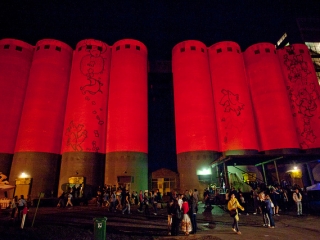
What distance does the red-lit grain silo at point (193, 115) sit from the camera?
110 ft

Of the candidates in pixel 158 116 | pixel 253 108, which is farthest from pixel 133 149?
pixel 253 108

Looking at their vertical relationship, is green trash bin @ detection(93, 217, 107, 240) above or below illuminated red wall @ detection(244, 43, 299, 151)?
below

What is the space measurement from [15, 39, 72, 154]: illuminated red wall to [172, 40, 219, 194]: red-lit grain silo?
19298 mm

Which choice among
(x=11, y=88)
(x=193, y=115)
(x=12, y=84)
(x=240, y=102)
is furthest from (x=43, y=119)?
(x=240, y=102)

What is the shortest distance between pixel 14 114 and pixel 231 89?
35308 millimetres

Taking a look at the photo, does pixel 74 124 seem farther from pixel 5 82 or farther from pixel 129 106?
pixel 5 82

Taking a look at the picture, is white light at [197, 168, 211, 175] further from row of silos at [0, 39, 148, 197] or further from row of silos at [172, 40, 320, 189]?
row of silos at [0, 39, 148, 197]

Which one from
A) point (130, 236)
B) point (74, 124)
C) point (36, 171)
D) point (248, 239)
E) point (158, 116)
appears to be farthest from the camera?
point (158, 116)

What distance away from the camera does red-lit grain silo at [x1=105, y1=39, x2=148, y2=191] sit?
106ft

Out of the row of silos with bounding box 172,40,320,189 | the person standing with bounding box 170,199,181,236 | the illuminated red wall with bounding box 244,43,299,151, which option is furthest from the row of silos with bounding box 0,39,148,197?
the person standing with bounding box 170,199,181,236

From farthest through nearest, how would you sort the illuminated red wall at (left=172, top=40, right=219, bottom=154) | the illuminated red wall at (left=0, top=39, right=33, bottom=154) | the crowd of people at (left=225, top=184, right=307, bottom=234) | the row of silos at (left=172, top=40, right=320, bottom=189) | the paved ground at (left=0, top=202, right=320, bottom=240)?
the illuminated red wall at (left=172, top=40, right=219, bottom=154)
the row of silos at (left=172, top=40, right=320, bottom=189)
the illuminated red wall at (left=0, top=39, right=33, bottom=154)
the crowd of people at (left=225, top=184, right=307, bottom=234)
the paved ground at (left=0, top=202, right=320, bottom=240)

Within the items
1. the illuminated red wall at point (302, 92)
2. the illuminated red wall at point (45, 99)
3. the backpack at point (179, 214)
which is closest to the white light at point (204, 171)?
the illuminated red wall at point (302, 92)

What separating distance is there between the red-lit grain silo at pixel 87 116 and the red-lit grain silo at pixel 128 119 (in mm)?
1232

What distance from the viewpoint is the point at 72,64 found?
38.9m
